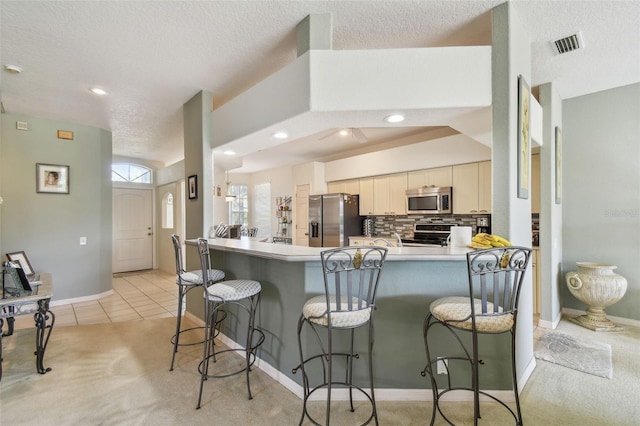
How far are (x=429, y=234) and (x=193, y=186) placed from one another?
11.4ft

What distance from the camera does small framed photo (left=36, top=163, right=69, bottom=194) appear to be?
4.39 m

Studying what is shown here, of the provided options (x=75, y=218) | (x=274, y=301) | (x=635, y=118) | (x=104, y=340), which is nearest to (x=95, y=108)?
(x=75, y=218)

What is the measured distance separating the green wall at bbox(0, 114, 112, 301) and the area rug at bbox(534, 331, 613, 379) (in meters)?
6.00

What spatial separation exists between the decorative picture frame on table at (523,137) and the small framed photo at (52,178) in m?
5.74

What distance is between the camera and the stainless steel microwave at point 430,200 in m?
4.51

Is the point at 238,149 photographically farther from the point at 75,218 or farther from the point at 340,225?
the point at 75,218

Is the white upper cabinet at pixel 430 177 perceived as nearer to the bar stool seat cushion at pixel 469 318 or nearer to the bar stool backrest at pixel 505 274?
the bar stool backrest at pixel 505 274

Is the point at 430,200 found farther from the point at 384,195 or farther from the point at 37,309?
the point at 37,309

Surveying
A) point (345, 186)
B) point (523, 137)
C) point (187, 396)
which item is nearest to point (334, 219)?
point (345, 186)

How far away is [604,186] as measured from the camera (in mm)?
3619

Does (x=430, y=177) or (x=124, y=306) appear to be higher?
(x=430, y=177)

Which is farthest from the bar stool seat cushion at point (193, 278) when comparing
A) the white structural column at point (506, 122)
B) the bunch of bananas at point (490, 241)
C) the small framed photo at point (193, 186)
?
the white structural column at point (506, 122)

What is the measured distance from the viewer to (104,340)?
324 centimetres

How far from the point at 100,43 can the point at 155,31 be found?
21.6 inches
